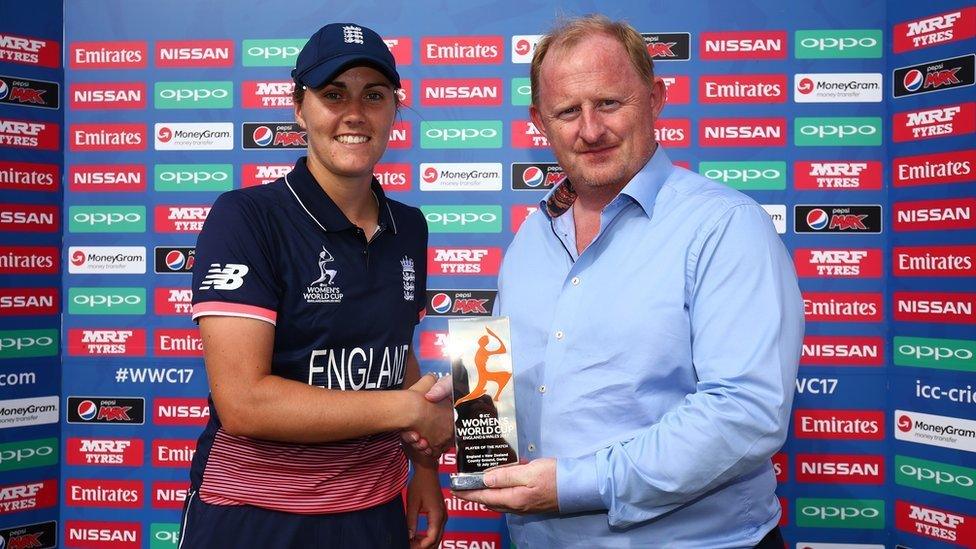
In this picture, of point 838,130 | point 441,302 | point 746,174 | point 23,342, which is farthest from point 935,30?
point 23,342

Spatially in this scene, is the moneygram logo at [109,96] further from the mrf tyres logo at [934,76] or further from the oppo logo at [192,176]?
the mrf tyres logo at [934,76]

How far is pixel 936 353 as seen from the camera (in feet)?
9.34

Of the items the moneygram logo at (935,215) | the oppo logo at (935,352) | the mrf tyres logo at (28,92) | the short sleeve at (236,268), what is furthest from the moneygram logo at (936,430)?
the mrf tyres logo at (28,92)

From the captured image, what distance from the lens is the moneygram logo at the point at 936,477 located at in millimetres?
2764

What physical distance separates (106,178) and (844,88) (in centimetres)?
326

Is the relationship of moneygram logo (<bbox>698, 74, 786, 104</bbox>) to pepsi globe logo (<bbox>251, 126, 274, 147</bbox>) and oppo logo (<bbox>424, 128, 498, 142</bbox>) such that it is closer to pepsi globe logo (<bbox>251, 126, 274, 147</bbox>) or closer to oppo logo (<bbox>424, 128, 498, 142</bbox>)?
oppo logo (<bbox>424, 128, 498, 142</bbox>)

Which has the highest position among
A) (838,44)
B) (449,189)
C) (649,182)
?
(838,44)

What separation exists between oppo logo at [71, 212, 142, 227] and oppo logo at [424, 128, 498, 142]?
4.54 feet

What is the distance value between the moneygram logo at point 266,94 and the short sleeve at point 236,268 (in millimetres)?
1785

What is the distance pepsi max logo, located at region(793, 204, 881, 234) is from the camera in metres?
3.00

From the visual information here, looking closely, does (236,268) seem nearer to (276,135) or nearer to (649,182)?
(649,182)

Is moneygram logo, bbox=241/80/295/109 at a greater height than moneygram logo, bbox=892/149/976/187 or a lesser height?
greater

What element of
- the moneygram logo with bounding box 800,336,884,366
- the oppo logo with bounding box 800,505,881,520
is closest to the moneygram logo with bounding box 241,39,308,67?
the moneygram logo with bounding box 800,336,884,366

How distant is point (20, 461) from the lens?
10.1ft
